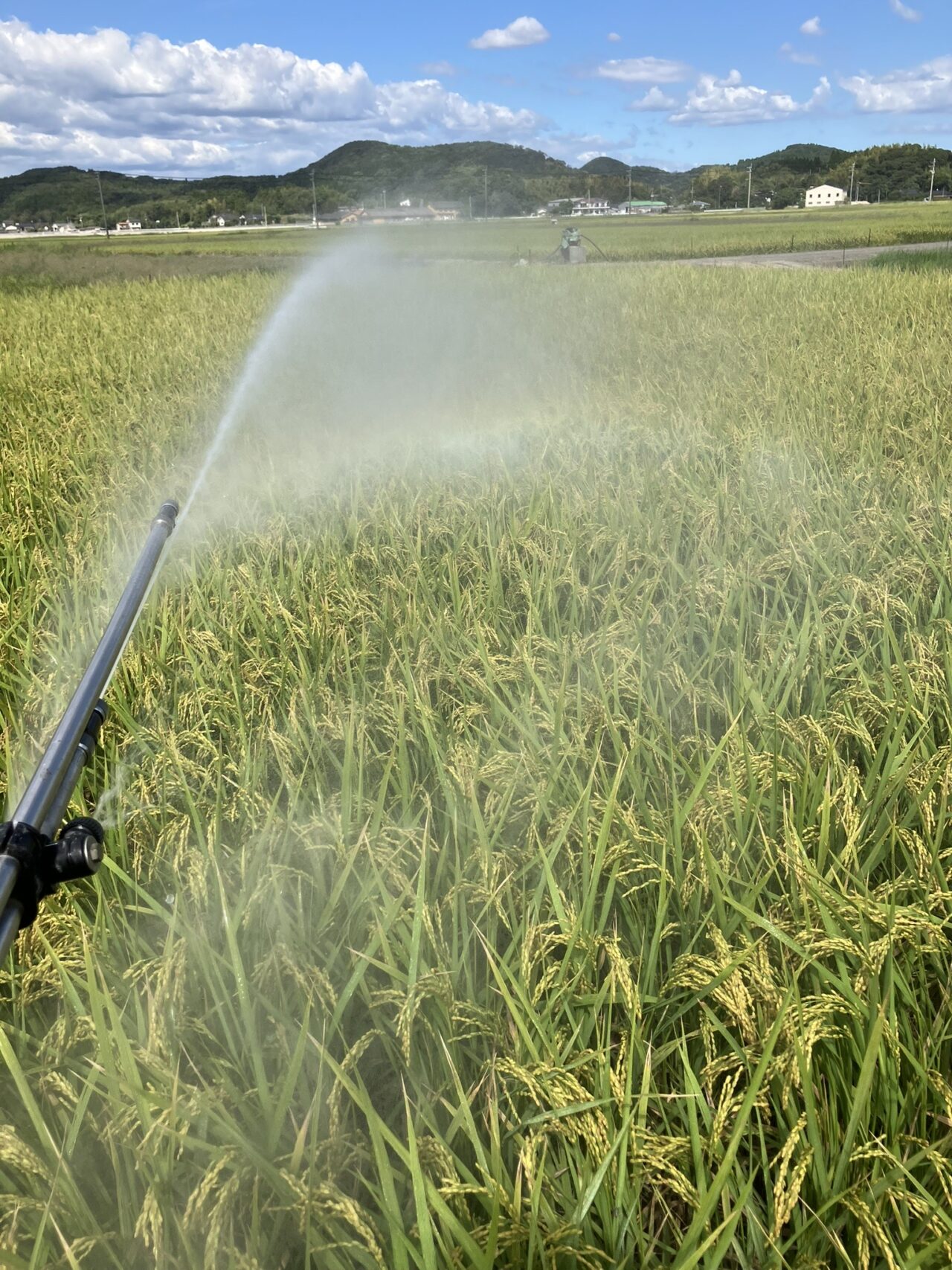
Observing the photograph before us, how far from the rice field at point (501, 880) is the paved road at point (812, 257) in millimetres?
20491

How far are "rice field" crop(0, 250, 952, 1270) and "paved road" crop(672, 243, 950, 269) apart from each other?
20491 mm

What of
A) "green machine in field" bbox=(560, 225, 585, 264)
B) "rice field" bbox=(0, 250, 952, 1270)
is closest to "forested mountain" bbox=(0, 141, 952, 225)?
"green machine in field" bbox=(560, 225, 585, 264)

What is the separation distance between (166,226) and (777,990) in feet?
457

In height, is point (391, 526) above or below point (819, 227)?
below

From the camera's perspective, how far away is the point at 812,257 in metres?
26.6

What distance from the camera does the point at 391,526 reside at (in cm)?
402

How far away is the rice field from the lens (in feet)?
3.89

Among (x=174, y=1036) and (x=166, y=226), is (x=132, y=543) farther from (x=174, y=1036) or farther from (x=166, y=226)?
(x=166, y=226)

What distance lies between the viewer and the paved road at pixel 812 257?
74.9ft

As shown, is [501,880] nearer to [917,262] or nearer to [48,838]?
[48,838]

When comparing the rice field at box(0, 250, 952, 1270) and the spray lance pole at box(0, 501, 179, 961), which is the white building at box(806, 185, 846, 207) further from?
the spray lance pole at box(0, 501, 179, 961)

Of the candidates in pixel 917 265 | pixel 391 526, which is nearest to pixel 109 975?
pixel 391 526

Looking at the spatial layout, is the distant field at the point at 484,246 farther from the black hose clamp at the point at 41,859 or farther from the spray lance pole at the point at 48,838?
the black hose clamp at the point at 41,859

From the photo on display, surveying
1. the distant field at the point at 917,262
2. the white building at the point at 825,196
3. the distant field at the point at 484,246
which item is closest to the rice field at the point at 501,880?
the distant field at the point at 484,246
